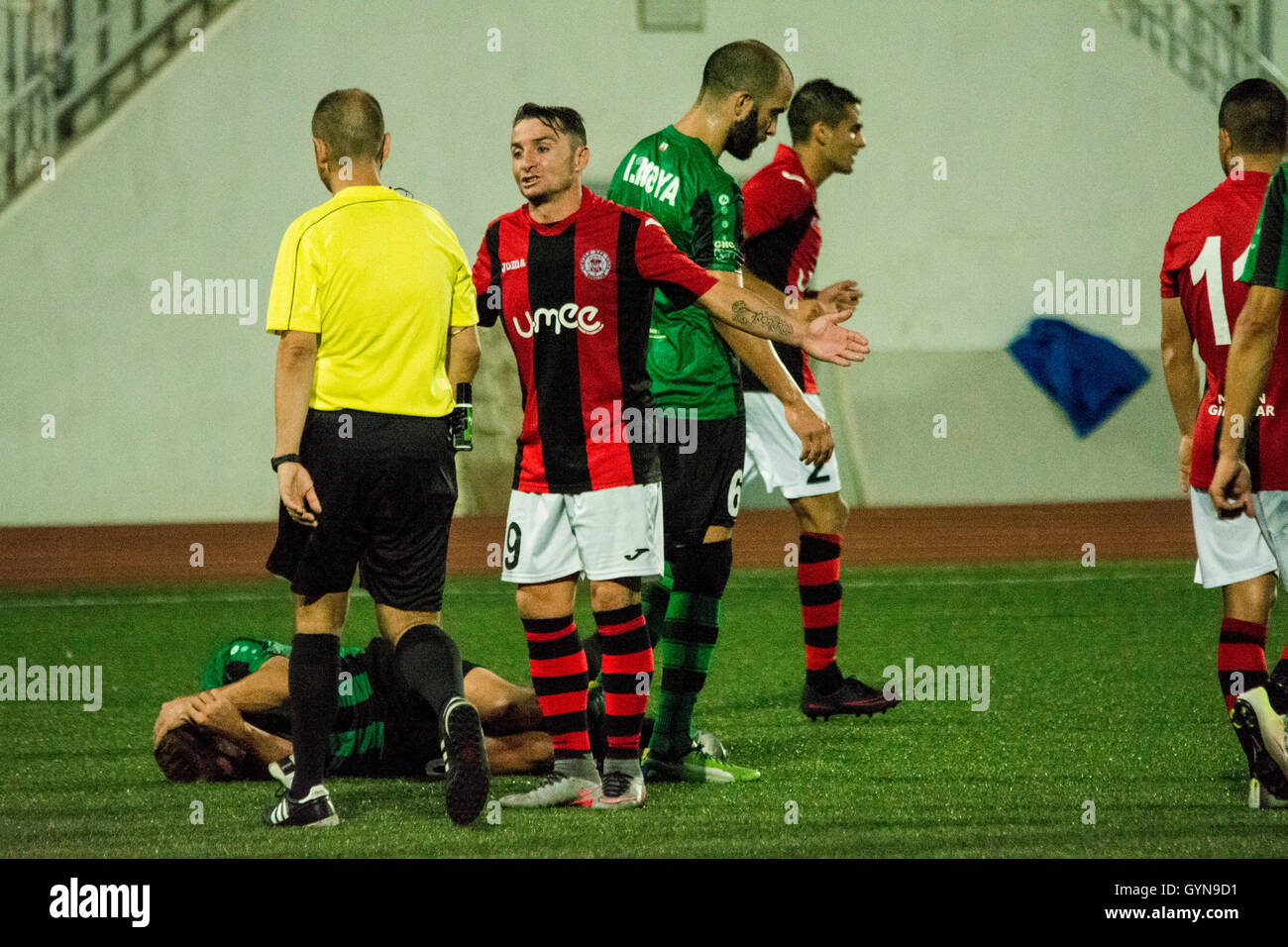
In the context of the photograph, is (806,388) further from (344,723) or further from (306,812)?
(306,812)

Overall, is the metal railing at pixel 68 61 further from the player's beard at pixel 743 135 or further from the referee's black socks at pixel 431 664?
the referee's black socks at pixel 431 664

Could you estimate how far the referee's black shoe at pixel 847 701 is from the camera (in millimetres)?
5973

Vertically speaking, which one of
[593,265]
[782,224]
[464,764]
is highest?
[782,224]

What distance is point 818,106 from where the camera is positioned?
646 centimetres

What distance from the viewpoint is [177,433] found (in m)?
15.2

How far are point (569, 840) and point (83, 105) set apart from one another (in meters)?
13.4

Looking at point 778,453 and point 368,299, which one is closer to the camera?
point 368,299

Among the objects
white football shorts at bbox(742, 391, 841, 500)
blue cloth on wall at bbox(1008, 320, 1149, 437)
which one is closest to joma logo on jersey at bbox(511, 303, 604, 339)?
white football shorts at bbox(742, 391, 841, 500)

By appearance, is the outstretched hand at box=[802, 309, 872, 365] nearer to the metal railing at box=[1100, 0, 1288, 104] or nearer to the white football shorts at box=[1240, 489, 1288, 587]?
the white football shorts at box=[1240, 489, 1288, 587]

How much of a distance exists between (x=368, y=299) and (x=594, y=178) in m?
12.1

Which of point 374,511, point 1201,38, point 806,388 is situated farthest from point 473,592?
point 1201,38

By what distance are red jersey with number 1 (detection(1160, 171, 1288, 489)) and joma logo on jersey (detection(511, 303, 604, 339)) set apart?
1.52 meters

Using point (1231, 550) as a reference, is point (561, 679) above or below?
below

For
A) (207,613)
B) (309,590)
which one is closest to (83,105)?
(207,613)
